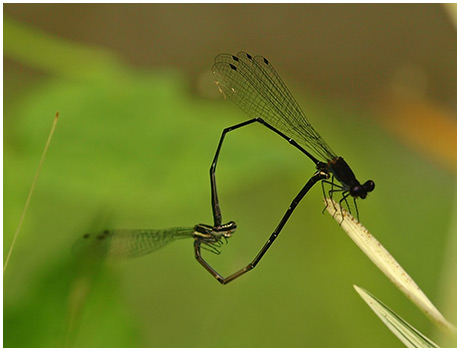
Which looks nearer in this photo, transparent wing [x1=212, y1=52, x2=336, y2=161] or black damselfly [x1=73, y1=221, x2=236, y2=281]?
transparent wing [x1=212, y1=52, x2=336, y2=161]

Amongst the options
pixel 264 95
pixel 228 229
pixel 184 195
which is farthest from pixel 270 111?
pixel 184 195

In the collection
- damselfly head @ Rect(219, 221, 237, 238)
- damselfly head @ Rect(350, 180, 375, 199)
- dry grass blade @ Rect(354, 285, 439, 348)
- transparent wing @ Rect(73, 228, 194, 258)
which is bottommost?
dry grass blade @ Rect(354, 285, 439, 348)

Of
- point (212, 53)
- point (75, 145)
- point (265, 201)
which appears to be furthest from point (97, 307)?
point (212, 53)

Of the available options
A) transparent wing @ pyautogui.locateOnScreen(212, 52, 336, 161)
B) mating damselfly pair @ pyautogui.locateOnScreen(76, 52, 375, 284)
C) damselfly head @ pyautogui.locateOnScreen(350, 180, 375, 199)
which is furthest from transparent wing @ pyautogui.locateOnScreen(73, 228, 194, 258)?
damselfly head @ pyautogui.locateOnScreen(350, 180, 375, 199)

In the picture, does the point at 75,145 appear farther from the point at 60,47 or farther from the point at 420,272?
the point at 420,272

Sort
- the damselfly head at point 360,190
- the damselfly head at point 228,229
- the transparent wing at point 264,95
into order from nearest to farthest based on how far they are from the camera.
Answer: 1. the damselfly head at point 360,190
2. the damselfly head at point 228,229
3. the transparent wing at point 264,95

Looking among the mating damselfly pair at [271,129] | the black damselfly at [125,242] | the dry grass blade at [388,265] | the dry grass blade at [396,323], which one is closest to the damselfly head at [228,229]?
the mating damselfly pair at [271,129]

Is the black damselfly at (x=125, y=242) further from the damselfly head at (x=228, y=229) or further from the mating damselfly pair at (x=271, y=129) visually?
the damselfly head at (x=228, y=229)

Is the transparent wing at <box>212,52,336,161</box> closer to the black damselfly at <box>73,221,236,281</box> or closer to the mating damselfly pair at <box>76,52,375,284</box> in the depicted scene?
the mating damselfly pair at <box>76,52,375,284</box>
